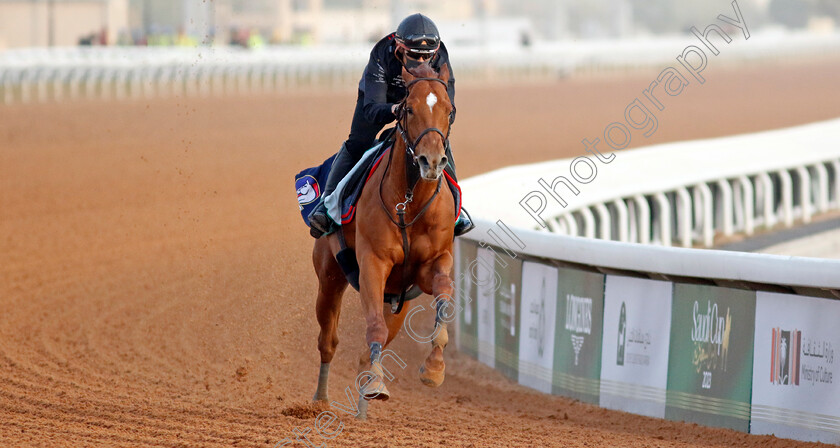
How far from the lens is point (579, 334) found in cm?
640

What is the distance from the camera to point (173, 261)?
10.6 metres

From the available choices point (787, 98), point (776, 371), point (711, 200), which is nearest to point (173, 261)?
point (711, 200)

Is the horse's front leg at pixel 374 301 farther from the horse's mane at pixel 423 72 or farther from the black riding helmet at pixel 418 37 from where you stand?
the black riding helmet at pixel 418 37

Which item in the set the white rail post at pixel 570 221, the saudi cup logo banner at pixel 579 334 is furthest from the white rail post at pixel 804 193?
the saudi cup logo banner at pixel 579 334

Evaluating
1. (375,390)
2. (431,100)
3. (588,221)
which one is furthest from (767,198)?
(375,390)

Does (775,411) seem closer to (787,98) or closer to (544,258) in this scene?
(544,258)

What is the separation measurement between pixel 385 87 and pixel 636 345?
2.13m

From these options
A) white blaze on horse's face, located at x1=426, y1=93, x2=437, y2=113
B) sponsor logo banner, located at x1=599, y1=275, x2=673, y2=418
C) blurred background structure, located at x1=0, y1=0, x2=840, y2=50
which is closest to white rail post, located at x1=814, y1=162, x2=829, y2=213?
blurred background structure, located at x1=0, y1=0, x2=840, y2=50

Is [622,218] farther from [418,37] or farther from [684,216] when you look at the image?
[418,37]

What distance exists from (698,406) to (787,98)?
28.1 m

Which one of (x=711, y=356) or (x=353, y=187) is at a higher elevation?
(x=353, y=187)

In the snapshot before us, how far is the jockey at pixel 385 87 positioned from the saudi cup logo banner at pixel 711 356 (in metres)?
1.36

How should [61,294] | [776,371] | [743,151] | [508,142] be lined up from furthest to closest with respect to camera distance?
[508,142]
[743,151]
[61,294]
[776,371]

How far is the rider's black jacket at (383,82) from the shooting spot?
17.6 ft
